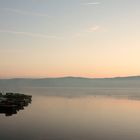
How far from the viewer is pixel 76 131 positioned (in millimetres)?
44188

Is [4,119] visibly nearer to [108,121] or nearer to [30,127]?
[30,127]

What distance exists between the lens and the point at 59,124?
165 ft

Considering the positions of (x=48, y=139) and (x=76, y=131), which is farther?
(x=76, y=131)

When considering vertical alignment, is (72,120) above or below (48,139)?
above

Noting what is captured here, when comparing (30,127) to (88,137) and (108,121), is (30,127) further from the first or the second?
(108,121)

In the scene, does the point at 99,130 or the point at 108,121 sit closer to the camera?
the point at 99,130

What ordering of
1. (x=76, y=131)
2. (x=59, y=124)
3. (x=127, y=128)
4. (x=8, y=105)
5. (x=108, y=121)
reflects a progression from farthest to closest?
(x=8, y=105)
(x=108, y=121)
(x=59, y=124)
(x=127, y=128)
(x=76, y=131)

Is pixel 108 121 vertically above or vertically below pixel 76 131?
above

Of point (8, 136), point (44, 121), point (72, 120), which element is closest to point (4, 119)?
point (44, 121)

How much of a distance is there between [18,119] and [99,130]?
51.6 feet

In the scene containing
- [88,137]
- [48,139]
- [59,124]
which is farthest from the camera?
[59,124]

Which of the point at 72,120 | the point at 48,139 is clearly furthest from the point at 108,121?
the point at 48,139

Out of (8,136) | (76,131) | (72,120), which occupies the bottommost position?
(8,136)

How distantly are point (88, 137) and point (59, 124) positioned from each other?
10.3 metres
